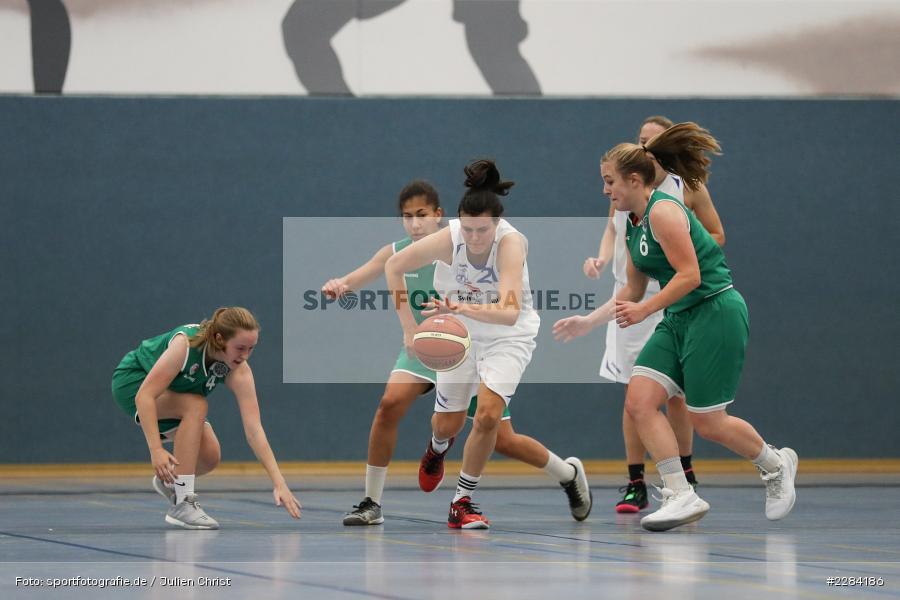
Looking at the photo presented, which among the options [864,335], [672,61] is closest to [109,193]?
[672,61]

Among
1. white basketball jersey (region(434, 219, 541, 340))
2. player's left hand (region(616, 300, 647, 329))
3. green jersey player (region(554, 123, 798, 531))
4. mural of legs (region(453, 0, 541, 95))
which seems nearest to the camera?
player's left hand (region(616, 300, 647, 329))

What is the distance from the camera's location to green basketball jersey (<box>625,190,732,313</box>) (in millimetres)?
4805

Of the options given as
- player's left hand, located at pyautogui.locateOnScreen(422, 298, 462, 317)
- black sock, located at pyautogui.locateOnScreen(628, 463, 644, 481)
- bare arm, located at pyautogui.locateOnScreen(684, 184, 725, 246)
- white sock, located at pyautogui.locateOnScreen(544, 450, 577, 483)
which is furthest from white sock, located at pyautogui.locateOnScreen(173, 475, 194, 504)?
bare arm, located at pyautogui.locateOnScreen(684, 184, 725, 246)

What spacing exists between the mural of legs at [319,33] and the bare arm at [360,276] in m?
2.86

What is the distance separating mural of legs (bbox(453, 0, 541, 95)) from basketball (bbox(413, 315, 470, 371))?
361 cm

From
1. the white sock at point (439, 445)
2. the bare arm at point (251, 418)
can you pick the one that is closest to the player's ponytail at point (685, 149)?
the white sock at point (439, 445)

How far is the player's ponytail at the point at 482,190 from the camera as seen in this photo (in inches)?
198

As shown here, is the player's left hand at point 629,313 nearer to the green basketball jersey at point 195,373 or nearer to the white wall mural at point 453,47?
the green basketball jersey at point 195,373

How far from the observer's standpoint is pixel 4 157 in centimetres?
804

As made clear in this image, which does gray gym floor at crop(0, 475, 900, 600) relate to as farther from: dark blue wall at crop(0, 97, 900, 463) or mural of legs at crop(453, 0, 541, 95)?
mural of legs at crop(453, 0, 541, 95)

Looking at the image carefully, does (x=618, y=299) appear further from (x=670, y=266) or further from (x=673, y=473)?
(x=673, y=473)

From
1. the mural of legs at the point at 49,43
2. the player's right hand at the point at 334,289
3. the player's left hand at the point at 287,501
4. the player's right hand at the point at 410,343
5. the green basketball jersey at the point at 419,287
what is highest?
the mural of legs at the point at 49,43

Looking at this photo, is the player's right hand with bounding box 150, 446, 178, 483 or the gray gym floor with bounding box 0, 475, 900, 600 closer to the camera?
the gray gym floor with bounding box 0, 475, 900, 600

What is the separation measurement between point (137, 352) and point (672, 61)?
14.4 ft
